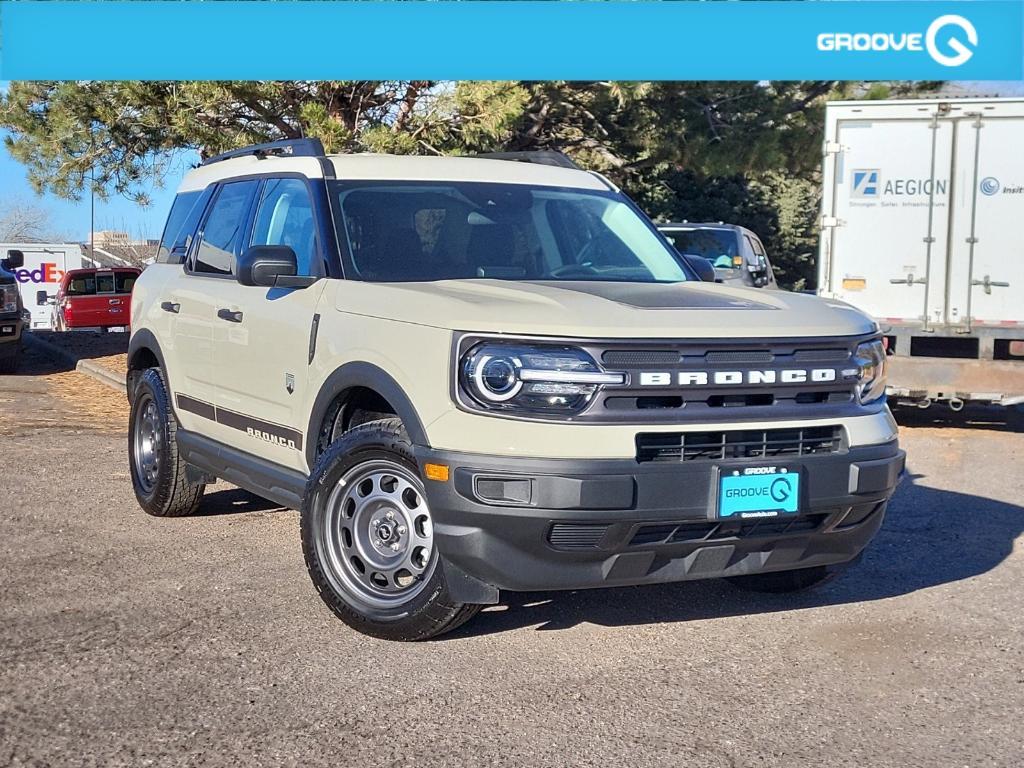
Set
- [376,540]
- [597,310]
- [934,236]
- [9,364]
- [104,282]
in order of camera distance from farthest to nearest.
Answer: [104,282] < [9,364] < [934,236] < [376,540] < [597,310]

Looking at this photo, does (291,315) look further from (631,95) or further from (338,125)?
(631,95)

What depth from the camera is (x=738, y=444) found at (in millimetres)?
4469

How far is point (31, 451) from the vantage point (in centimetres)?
955

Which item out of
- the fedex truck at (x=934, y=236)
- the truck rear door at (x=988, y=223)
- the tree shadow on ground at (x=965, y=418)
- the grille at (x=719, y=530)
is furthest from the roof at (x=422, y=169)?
the tree shadow on ground at (x=965, y=418)

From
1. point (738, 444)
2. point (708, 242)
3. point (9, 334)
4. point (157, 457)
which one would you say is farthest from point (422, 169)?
point (9, 334)

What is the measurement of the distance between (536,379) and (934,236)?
8.92m

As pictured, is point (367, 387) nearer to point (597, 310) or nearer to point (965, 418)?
point (597, 310)

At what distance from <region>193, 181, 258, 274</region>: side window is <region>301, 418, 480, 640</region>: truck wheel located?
6.22 feet

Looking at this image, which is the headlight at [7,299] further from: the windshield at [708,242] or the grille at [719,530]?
the grille at [719,530]

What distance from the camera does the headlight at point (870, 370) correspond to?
4848 mm

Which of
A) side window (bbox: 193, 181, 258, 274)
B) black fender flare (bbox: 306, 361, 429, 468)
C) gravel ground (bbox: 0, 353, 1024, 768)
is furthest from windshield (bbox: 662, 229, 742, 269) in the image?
black fender flare (bbox: 306, 361, 429, 468)

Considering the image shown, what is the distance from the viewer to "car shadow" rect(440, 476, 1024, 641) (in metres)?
5.23

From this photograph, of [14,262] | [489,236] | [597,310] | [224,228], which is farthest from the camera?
[14,262]

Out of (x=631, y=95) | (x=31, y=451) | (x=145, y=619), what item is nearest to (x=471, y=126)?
(x=631, y=95)
